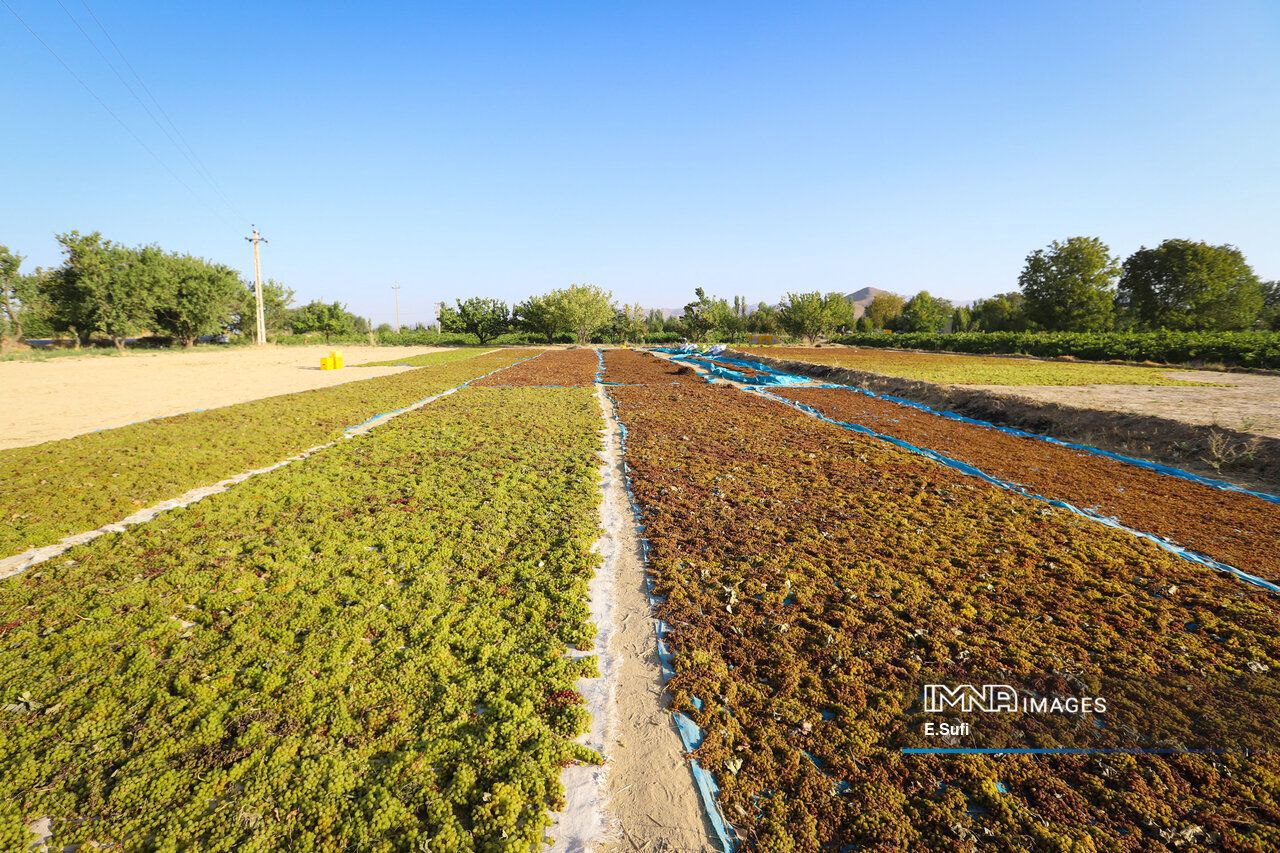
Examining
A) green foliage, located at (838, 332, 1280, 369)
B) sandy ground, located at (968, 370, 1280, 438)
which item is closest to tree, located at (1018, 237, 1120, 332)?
green foliage, located at (838, 332, 1280, 369)

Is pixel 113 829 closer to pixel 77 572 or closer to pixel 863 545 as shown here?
pixel 77 572

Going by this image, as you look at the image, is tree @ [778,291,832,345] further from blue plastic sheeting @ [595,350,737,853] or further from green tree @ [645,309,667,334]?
blue plastic sheeting @ [595,350,737,853]

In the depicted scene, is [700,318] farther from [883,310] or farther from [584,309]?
[883,310]

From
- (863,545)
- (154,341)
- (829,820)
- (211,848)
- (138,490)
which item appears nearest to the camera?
(211,848)

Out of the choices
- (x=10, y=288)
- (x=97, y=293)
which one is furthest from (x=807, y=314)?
(x=10, y=288)

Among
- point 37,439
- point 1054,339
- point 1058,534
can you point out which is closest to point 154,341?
point 37,439

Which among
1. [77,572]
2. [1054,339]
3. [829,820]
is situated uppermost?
[1054,339]
